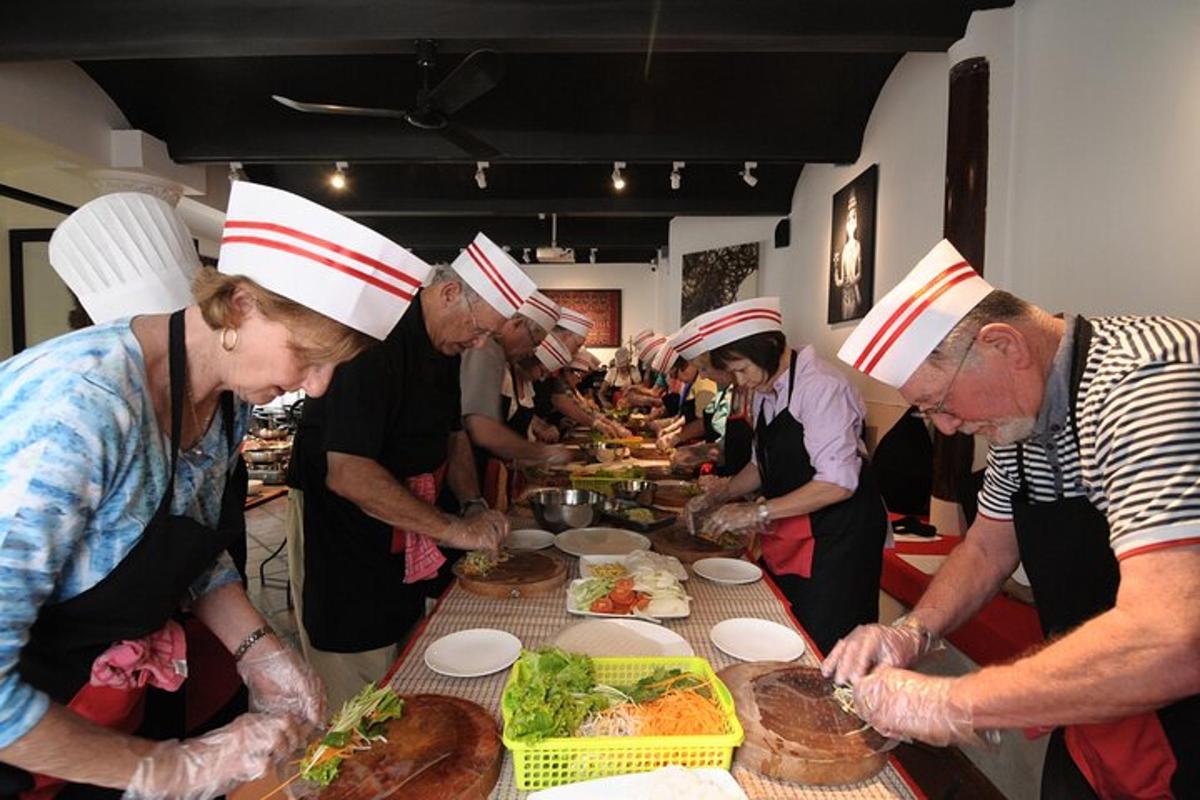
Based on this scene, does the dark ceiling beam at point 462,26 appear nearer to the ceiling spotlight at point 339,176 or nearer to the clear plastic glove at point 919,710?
the ceiling spotlight at point 339,176

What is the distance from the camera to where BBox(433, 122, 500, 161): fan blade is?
4.89m

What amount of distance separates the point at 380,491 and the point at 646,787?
1.28 metres

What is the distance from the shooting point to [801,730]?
127 centimetres

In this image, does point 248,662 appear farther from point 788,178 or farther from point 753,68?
point 788,178

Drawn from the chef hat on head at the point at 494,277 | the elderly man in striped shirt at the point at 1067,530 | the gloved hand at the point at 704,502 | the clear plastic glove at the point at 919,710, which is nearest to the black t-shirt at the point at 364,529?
the chef hat on head at the point at 494,277

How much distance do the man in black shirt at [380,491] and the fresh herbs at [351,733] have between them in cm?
84

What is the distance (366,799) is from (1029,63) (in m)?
3.95

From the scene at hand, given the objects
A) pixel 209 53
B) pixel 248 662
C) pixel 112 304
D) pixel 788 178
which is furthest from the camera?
pixel 788 178

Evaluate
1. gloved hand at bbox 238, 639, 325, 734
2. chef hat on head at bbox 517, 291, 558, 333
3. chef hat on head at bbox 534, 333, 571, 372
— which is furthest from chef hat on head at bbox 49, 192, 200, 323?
chef hat on head at bbox 534, 333, 571, 372

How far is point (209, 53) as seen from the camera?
3773 mm

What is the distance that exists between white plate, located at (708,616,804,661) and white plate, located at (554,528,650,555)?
648 mm

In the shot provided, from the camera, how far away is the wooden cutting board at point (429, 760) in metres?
1.10

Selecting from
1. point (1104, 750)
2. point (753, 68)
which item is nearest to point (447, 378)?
point (1104, 750)

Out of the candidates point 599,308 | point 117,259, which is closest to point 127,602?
point 117,259
